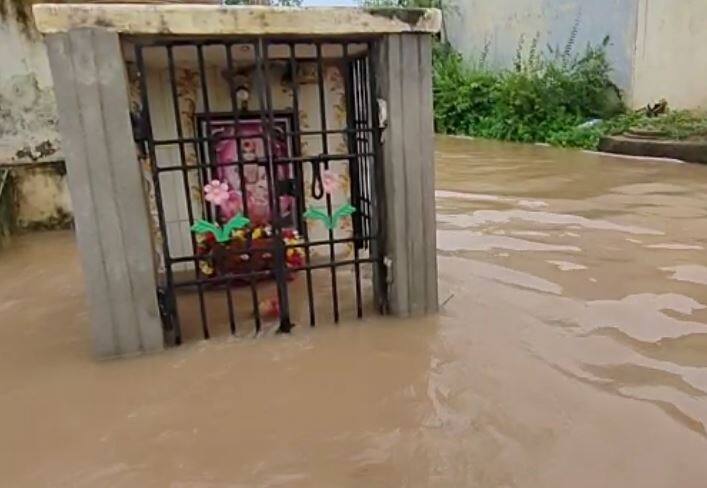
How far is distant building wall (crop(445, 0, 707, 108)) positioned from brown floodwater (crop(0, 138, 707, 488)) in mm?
6570

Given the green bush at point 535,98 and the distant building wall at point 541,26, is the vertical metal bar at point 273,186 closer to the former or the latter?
the green bush at point 535,98

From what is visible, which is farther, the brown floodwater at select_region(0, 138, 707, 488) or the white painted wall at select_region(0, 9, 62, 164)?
the white painted wall at select_region(0, 9, 62, 164)

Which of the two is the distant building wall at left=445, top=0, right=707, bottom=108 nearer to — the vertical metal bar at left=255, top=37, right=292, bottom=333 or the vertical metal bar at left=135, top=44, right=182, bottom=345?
the vertical metal bar at left=255, top=37, right=292, bottom=333

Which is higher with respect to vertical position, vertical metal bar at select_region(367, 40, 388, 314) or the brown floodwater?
vertical metal bar at select_region(367, 40, 388, 314)

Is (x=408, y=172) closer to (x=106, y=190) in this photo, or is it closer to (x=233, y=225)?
(x=233, y=225)

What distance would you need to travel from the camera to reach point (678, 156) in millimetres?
8625

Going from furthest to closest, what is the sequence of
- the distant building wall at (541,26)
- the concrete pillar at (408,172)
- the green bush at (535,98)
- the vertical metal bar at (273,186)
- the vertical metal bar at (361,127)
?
the green bush at (535,98) < the distant building wall at (541,26) < the vertical metal bar at (361,127) < the concrete pillar at (408,172) < the vertical metal bar at (273,186)

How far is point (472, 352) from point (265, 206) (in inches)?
76.1

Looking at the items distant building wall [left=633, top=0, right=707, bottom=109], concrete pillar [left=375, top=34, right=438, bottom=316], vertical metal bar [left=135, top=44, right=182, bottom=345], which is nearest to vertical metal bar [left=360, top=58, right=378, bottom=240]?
concrete pillar [left=375, top=34, right=438, bottom=316]

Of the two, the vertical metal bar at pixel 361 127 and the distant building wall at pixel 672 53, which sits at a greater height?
the distant building wall at pixel 672 53

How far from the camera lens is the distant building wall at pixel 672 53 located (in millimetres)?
9469

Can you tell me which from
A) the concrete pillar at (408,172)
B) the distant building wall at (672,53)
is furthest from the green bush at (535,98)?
the concrete pillar at (408,172)

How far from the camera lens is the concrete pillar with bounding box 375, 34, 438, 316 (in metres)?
3.15

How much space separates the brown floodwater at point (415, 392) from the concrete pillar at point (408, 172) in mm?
213
